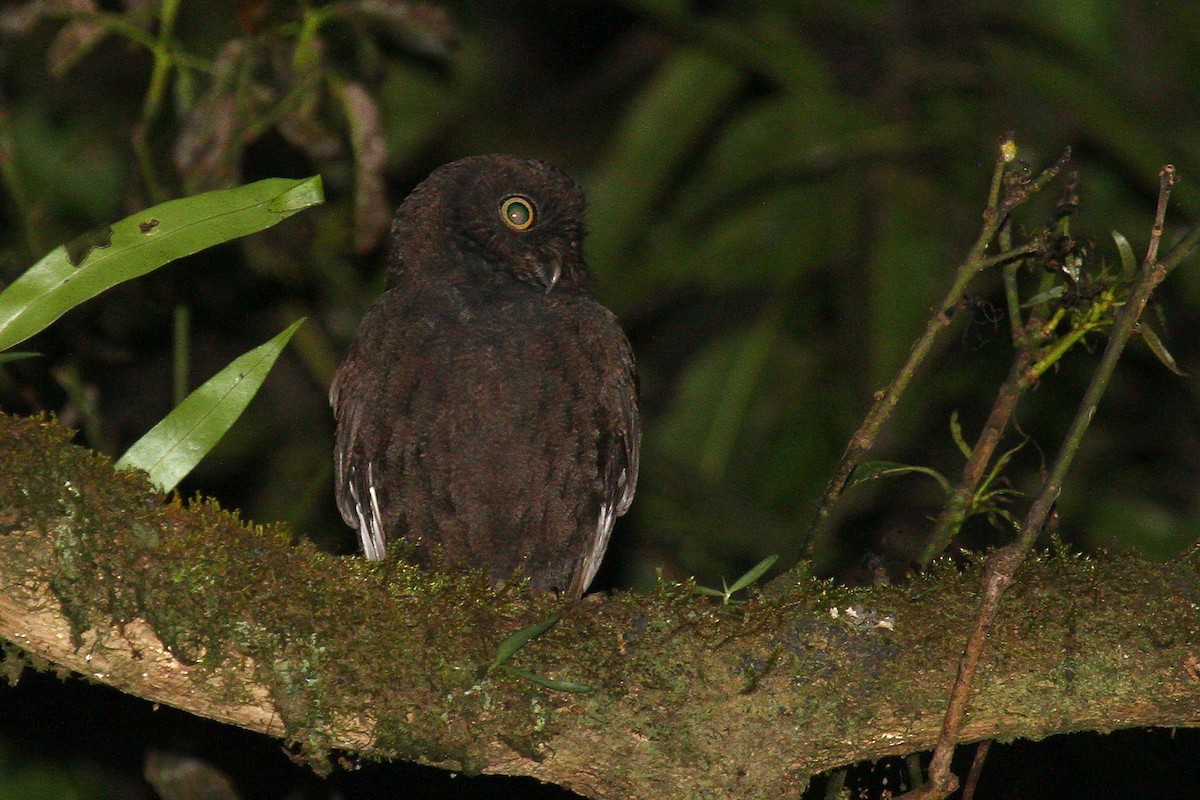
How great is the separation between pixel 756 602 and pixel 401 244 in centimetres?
197

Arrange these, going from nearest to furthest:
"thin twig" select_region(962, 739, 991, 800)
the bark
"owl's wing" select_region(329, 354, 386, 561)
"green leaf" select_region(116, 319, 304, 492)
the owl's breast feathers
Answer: the bark < "green leaf" select_region(116, 319, 304, 492) < "thin twig" select_region(962, 739, 991, 800) < the owl's breast feathers < "owl's wing" select_region(329, 354, 386, 561)

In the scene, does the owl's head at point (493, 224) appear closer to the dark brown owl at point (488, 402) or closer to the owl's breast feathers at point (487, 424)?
the dark brown owl at point (488, 402)

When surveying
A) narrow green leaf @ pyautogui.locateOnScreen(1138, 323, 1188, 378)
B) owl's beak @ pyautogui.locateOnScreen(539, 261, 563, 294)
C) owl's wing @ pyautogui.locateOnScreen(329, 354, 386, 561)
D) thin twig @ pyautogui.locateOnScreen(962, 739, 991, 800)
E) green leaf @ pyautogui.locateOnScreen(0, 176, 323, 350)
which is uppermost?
green leaf @ pyautogui.locateOnScreen(0, 176, 323, 350)

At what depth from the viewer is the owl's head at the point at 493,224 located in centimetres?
402

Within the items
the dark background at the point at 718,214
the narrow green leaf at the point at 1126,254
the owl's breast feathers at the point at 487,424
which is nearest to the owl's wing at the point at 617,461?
the owl's breast feathers at the point at 487,424

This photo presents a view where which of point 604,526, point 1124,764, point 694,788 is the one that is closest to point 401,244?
point 604,526

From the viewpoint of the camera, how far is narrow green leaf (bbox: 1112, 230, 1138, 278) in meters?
2.68

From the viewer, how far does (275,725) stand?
249 centimetres

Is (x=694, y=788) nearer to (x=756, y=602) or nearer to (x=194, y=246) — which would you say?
(x=756, y=602)

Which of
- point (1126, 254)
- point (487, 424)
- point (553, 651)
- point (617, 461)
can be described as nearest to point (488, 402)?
point (487, 424)

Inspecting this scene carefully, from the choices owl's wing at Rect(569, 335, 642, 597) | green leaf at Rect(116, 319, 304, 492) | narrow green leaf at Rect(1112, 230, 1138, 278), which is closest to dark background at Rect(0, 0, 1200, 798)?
owl's wing at Rect(569, 335, 642, 597)

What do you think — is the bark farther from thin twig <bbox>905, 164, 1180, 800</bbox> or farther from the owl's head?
the owl's head

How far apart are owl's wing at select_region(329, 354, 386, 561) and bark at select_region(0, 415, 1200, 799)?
1249mm

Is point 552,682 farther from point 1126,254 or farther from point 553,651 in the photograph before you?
point 1126,254
